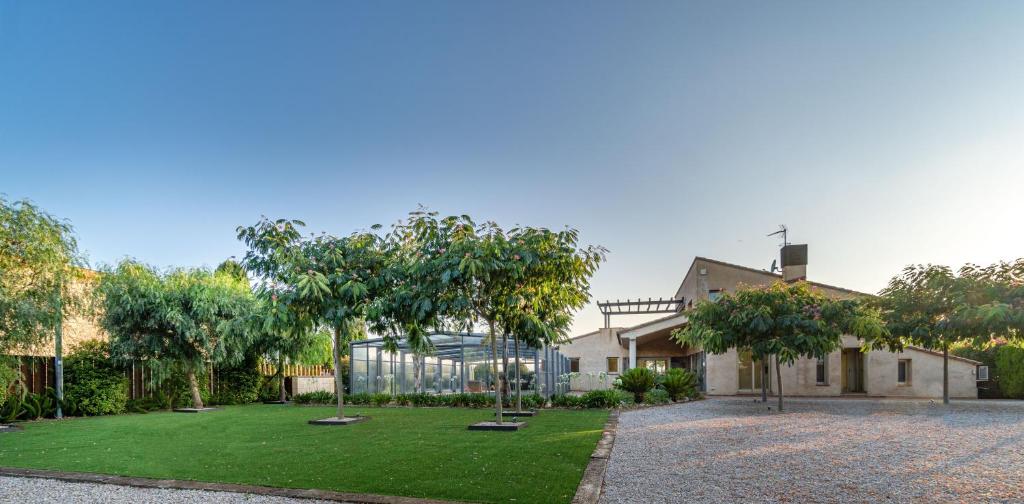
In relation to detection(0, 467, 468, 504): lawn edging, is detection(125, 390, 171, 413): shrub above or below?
below

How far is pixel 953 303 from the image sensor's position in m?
15.9

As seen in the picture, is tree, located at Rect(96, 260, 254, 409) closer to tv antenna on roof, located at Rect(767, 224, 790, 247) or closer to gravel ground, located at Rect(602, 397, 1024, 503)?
gravel ground, located at Rect(602, 397, 1024, 503)

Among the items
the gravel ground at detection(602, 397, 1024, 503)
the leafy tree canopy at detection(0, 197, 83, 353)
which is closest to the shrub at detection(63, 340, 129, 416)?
the leafy tree canopy at detection(0, 197, 83, 353)

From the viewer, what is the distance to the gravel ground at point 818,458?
6.07 m

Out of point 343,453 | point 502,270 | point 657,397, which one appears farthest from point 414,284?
point 657,397

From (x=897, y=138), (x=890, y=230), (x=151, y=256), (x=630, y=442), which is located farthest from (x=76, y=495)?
(x=890, y=230)

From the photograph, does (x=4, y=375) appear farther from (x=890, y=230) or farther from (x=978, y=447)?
(x=890, y=230)

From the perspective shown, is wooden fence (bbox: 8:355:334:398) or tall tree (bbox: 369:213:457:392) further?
wooden fence (bbox: 8:355:334:398)

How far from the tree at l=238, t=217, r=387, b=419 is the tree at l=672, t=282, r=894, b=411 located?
337 inches

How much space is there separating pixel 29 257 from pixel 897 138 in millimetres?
19138

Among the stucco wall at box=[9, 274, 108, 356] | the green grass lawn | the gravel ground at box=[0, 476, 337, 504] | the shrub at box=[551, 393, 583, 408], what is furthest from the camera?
the shrub at box=[551, 393, 583, 408]

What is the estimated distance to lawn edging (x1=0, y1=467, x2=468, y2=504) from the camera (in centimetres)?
583

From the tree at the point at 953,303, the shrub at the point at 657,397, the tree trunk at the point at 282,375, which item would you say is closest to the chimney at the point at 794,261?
the tree at the point at 953,303

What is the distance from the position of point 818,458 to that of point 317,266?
32.1 ft
